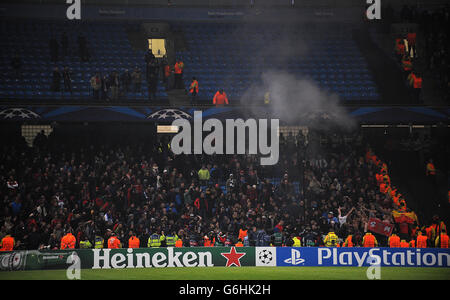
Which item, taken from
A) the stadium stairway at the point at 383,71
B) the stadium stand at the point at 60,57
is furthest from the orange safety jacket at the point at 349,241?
the stadium stand at the point at 60,57

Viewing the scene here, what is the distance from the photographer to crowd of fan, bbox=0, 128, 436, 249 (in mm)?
20641

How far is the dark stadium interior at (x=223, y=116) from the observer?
2130cm

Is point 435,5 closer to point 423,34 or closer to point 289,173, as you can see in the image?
point 423,34

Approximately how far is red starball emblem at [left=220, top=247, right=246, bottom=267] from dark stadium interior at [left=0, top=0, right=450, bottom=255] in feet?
3.78

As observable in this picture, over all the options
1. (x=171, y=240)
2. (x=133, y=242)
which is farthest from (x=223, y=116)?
(x=133, y=242)

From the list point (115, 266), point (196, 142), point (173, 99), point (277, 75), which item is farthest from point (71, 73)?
point (115, 266)

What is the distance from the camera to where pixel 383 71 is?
28.3 metres

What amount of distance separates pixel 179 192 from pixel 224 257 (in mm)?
4222

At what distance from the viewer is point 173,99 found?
26.3m

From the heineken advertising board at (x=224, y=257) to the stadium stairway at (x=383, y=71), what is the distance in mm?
8809

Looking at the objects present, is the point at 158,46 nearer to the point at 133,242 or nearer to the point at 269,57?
the point at 269,57

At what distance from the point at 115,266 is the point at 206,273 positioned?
2.91 metres

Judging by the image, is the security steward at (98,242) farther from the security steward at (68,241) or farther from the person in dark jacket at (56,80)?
the person in dark jacket at (56,80)
